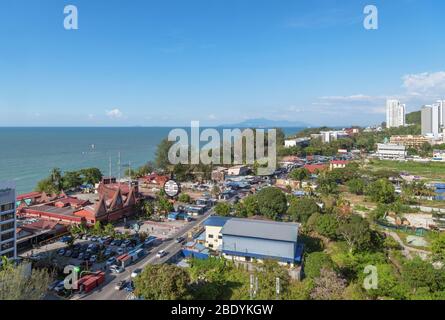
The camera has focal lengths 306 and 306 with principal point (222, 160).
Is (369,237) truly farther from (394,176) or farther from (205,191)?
(394,176)

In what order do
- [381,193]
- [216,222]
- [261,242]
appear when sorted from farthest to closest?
[381,193], [216,222], [261,242]

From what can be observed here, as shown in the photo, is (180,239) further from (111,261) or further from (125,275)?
(125,275)

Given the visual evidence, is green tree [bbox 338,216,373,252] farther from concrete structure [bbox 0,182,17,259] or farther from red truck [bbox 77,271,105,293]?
concrete structure [bbox 0,182,17,259]

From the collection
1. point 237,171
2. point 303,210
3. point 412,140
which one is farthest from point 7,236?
point 412,140

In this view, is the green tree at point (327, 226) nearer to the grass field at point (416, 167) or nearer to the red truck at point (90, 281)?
the red truck at point (90, 281)

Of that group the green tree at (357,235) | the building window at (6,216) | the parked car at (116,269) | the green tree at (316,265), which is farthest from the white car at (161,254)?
the green tree at (357,235)

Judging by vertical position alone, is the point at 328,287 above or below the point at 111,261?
above

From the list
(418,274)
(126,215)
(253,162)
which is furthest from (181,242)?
(253,162)

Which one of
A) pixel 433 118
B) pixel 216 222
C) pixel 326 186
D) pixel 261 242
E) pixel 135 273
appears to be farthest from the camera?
pixel 433 118
